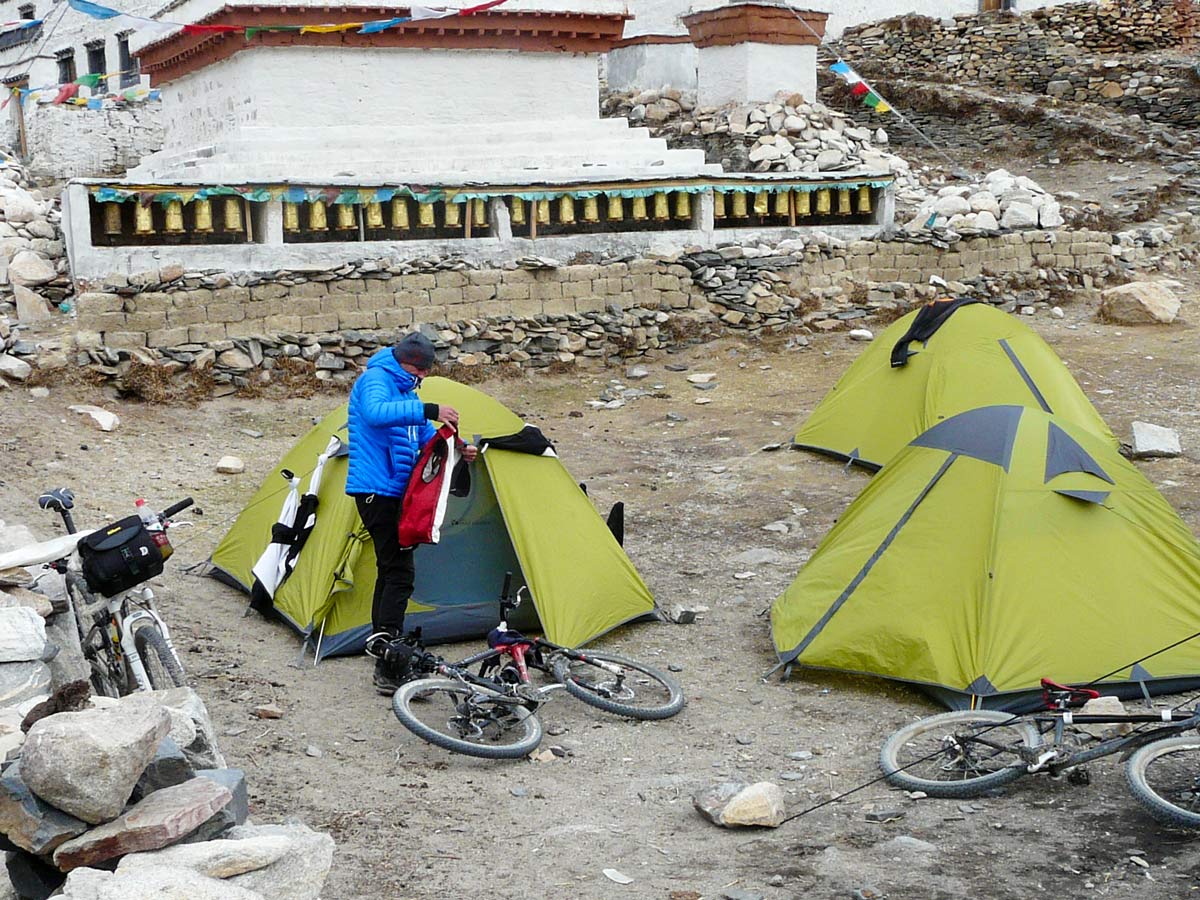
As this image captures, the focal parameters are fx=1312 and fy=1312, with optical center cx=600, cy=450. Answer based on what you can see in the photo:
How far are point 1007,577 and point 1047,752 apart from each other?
3.91ft

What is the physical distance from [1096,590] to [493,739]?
8.78ft

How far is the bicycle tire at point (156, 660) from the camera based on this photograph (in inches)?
199

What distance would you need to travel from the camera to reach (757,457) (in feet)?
32.8

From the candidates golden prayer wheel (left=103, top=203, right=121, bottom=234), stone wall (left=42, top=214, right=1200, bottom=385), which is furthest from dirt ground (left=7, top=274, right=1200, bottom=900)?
golden prayer wheel (left=103, top=203, right=121, bottom=234)

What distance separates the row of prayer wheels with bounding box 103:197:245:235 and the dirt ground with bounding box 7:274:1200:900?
A: 185 centimetres

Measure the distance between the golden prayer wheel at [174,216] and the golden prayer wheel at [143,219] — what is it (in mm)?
173

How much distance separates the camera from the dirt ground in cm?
417

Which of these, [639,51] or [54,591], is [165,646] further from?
[639,51]

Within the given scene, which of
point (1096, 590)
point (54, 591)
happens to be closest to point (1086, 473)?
point (1096, 590)

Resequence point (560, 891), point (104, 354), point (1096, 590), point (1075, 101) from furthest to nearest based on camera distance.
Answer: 1. point (1075, 101)
2. point (104, 354)
3. point (1096, 590)
4. point (560, 891)

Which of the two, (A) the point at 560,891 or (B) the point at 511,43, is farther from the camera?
(B) the point at 511,43

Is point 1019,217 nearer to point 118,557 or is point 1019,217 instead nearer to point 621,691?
point 621,691

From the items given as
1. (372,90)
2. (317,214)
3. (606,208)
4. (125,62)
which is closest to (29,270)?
(317,214)

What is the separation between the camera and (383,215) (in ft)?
40.9
